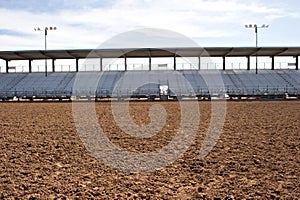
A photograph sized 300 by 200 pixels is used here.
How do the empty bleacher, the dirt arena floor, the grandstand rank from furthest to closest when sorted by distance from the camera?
the empty bleacher, the grandstand, the dirt arena floor

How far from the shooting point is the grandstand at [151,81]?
2084 inches

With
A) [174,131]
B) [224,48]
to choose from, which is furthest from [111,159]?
[224,48]

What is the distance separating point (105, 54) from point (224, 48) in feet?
55.0

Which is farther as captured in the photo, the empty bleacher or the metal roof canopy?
the empty bleacher

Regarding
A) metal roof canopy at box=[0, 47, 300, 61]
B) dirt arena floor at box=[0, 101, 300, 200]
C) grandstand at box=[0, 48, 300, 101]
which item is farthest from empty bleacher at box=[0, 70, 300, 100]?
dirt arena floor at box=[0, 101, 300, 200]

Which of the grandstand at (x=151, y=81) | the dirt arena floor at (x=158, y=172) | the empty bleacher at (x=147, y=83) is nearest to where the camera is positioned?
the dirt arena floor at (x=158, y=172)

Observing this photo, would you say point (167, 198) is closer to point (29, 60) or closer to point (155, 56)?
point (155, 56)

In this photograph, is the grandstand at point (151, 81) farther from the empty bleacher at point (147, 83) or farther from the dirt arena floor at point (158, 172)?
the dirt arena floor at point (158, 172)

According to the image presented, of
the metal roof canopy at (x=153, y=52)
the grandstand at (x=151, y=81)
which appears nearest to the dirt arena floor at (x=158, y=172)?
the grandstand at (x=151, y=81)

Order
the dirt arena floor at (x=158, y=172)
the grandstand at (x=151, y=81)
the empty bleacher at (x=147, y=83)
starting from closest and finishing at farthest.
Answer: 1. the dirt arena floor at (x=158, y=172)
2. the grandstand at (x=151, y=81)
3. the empty bleacher at (x=147, y=83)

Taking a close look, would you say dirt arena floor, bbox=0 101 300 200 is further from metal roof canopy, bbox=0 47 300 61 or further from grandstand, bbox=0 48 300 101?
metal roof canopy, bbox=0 47 300 61

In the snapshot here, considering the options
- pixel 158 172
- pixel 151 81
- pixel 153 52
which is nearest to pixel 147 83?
pixel 151 81

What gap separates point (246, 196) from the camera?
21.7ft

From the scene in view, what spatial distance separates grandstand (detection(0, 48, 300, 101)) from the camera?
52.9 metres
